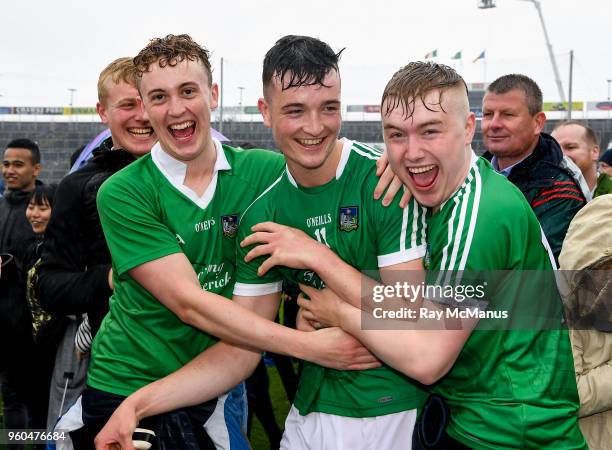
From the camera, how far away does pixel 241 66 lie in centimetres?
1723

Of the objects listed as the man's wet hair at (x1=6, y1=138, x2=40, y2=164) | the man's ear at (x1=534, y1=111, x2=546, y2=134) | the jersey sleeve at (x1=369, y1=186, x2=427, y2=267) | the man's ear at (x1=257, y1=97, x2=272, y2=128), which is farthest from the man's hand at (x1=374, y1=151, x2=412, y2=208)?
the man's wet hair at (x1=6, y1=138, x2=40, y2=164)

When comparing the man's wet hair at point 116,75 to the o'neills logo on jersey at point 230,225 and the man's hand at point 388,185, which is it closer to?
the o'neills logo on jersey at point 230,225

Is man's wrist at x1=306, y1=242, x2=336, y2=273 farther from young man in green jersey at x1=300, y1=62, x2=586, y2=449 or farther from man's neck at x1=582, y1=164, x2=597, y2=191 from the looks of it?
man's neck at x1=582, y1=164, x2=597, y2=191

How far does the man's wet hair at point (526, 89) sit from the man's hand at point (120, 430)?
121 inches

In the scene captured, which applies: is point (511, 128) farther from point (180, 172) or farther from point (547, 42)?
point (547, 42)

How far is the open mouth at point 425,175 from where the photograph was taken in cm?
233

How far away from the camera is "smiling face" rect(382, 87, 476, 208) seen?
2.32 m

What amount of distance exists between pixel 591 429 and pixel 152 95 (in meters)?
2.19

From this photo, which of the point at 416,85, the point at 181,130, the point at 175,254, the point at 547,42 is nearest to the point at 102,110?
the point at 181,130

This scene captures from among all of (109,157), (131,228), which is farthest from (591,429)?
(109,157)

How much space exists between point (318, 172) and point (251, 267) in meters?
0.46

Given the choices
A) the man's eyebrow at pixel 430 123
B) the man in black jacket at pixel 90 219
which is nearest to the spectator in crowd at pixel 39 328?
the man in black jacket at pixel 90 219

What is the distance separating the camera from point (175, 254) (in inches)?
102

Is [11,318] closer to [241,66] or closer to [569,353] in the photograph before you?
[569,353]
